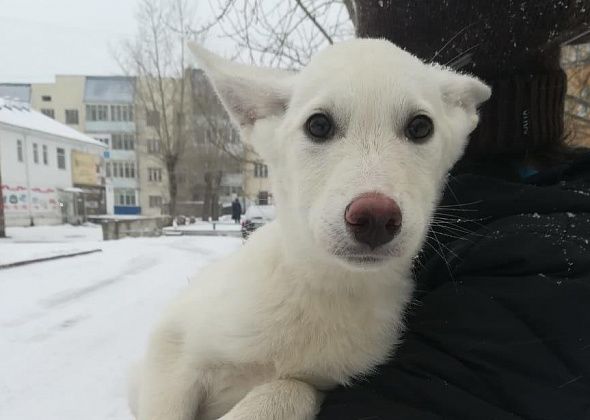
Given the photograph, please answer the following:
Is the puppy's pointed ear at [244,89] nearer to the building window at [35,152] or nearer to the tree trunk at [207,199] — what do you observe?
the building window at [35,152]

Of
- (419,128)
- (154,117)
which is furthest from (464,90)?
(154,117)

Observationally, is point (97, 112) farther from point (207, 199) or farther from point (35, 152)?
point (35, 152)

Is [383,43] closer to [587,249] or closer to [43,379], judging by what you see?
[587,249]

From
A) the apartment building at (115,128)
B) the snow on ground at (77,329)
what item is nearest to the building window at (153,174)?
the apartment building at (115,128)

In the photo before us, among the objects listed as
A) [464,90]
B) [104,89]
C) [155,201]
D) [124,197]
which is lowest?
[155,201]

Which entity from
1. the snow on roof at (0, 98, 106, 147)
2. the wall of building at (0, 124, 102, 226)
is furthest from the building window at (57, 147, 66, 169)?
the snow on roof at (0, 98, 106, 147)

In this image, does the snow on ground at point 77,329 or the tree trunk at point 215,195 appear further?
the tree trunk at point 215,195

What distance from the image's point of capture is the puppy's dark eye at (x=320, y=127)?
1533 mm

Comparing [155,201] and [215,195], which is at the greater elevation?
[215,195]

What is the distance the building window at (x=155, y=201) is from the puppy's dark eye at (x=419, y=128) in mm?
50894

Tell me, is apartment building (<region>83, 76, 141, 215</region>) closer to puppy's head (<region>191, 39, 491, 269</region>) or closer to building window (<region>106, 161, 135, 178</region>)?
building window (<region>106, 161, 135, 178</region>)

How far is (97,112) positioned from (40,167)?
24026mm

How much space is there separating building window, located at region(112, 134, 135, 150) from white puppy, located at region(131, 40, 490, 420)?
49996 millimetres

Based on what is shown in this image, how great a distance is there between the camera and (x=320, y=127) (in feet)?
5.08
